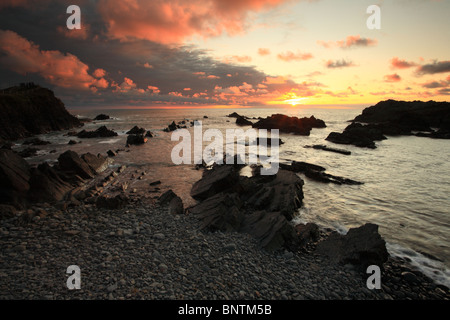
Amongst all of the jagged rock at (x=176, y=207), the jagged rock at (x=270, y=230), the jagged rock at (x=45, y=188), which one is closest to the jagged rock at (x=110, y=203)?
the jagged rock at (x=176, y=207)

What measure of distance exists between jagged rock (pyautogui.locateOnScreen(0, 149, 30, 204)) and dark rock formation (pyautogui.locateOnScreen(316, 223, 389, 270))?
2205 cm

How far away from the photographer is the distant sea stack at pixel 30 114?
200 feet

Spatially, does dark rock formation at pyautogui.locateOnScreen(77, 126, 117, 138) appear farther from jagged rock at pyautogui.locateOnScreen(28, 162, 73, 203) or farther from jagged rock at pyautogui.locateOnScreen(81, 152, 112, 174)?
jagged rock at pyautogui.locateOnScreen(28, 162, 73, 203)

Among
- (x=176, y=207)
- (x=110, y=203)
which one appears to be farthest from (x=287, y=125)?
(x=110, y=203)

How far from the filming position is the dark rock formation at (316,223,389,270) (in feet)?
36.7

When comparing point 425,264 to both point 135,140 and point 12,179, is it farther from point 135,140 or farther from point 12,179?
point 135,140

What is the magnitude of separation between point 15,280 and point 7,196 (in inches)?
449

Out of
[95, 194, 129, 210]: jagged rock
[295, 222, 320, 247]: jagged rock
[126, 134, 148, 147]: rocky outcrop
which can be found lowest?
[295, 222, 320, 247]: jagged rock

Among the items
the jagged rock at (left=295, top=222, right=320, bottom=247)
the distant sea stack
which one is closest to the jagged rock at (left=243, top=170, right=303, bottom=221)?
the jagged rock at (left=295, top=222, right=320, bottom=247)

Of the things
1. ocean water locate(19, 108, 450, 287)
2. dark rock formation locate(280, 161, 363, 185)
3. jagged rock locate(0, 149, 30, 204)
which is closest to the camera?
ocean water locate(19, 108, 450, 287)

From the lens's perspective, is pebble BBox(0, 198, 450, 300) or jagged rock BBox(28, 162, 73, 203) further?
jagged rock BBox(28, 162, 73, 203)
